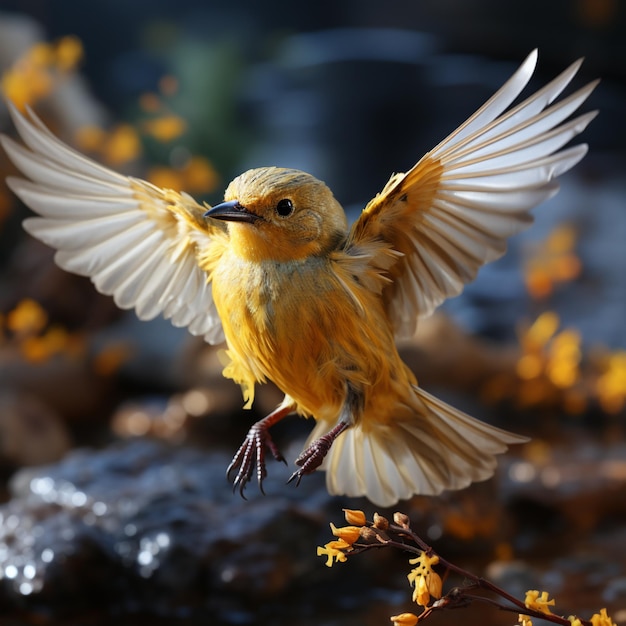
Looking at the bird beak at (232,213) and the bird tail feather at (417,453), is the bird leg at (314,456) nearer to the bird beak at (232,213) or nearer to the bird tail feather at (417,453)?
the bird tail feather at (417,453)

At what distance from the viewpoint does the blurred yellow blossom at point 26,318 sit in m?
3.88

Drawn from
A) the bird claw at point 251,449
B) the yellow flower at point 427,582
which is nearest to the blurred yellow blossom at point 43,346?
the bird claw at point 251,449

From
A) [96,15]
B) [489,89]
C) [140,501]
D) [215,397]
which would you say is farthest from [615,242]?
[140,501]

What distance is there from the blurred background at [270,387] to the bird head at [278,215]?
1.35 metres

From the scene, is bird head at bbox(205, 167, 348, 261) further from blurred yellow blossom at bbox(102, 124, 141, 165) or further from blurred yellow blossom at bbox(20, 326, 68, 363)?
blurred yellow blossom at bbox(102, 124, 141, 165)

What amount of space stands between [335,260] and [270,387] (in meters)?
2.21

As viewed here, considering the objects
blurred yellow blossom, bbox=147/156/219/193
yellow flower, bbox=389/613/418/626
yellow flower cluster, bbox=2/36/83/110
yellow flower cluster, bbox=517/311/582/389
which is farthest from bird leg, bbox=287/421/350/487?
yellow flower cluster, bbox=2/36/83/110

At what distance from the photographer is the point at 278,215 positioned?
1.26m

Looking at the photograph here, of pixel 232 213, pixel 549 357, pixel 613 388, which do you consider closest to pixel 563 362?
pixel 549 357

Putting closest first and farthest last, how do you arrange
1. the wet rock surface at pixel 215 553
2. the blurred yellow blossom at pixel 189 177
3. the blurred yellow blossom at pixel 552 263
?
1. the wet rock surface at pixel 215 553
2. the blurred yellow blossom at pixel 189 177
3. the blurred yellow blossom at pixel 552 263

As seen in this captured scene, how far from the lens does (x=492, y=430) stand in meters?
1.51

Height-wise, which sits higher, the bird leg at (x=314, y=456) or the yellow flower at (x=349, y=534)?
the bird leg at (x=314, y=456)

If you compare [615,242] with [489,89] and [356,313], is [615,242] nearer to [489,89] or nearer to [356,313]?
[489,89]

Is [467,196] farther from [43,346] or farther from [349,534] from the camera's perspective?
[43,346]
